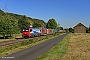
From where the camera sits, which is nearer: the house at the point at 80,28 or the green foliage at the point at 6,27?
the green foliage at the point at 6,27

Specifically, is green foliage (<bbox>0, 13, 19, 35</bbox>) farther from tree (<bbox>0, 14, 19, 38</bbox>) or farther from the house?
the house

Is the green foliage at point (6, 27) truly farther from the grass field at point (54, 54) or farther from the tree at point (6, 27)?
the grass field at point (54, 54)

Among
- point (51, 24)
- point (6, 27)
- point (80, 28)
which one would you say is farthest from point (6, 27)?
point (80, 28)

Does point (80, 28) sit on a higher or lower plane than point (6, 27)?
higher

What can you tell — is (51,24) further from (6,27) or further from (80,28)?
(6,27)

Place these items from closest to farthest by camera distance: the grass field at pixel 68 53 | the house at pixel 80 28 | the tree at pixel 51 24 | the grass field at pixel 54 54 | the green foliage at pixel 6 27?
the grass field at pixel 54 54
the grass field at pixel 68 53
the green foliage at pixel 6 27
the tree at pixel 51 24
the house at pixel 80 28

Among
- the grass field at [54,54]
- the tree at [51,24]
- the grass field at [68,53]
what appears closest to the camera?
the grass field at [54,54]

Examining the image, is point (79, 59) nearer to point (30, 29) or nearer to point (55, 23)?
point (30, 29)

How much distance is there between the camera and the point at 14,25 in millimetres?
47656

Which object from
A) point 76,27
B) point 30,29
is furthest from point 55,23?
point 30,29

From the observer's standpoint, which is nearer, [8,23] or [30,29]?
[8,23]

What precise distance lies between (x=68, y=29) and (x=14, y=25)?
13994 cm

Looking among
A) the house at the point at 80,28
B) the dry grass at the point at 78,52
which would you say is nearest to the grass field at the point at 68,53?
the dry grass at the point at 78,52

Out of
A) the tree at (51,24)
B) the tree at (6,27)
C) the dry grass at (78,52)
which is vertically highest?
the tree at (51,24)
